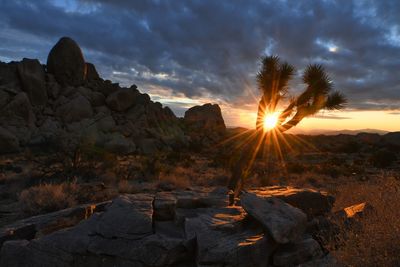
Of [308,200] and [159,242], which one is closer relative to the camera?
[159,242]

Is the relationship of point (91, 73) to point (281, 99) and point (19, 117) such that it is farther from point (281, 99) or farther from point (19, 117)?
point (281, 99)

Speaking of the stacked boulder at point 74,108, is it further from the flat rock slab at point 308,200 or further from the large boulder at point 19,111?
the flat rock slab at point 308,200

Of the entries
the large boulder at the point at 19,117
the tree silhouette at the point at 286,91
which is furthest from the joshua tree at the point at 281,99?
the large boulder at the point at 19,117

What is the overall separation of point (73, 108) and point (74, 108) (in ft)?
0.29

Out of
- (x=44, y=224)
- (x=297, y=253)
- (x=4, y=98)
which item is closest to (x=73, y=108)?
(x=4, y=98)

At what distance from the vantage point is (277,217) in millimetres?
5848

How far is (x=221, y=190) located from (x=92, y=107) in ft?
94.5

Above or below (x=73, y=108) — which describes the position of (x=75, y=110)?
below

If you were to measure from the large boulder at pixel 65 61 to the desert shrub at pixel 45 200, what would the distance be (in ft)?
94.7

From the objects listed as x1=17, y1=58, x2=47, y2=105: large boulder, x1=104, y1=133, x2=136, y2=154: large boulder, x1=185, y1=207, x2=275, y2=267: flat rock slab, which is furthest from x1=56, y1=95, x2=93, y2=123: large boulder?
x1=185, y1=207, x2=275, y2=267: flat rock slab

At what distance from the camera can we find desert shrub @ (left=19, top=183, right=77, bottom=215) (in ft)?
28.8

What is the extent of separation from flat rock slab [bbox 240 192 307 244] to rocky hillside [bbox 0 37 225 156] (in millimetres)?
22199

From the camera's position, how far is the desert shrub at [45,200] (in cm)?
878

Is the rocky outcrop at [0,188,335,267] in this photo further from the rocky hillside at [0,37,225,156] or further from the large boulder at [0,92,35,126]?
the large boulder at [0,92,35,126]
